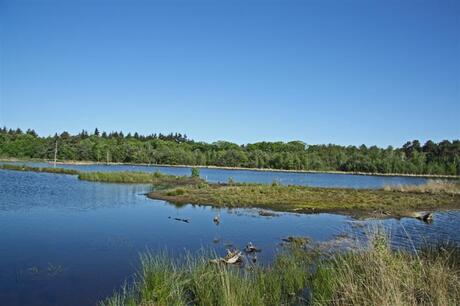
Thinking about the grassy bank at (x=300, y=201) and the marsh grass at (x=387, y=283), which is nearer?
the marsh grass at (x=387, y=283)

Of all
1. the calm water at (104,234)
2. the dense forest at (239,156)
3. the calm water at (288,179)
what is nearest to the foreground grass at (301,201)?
the calm water at (104,234)

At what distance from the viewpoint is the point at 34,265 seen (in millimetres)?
14852

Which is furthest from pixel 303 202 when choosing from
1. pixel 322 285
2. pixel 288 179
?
pixel 288 179

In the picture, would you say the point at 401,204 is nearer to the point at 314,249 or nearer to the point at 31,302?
the point at 314,249

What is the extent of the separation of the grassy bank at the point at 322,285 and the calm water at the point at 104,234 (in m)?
1.68

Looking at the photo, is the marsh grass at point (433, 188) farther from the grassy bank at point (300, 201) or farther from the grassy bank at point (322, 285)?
the grassy bank at point (322, 285)

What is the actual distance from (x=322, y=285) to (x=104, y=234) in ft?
45.9

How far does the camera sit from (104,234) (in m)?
21.3

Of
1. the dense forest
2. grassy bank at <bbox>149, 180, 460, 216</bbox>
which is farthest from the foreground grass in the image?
the dense forest

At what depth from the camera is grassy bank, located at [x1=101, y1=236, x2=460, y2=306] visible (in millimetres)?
8305

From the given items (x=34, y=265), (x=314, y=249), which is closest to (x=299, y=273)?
(x=314, y=249)

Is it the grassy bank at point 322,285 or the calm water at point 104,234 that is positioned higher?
the grassy bank at point 322,285

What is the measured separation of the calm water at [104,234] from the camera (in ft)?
42.3

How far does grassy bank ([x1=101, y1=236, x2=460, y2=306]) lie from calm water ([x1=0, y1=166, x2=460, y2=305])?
1.68 metres
